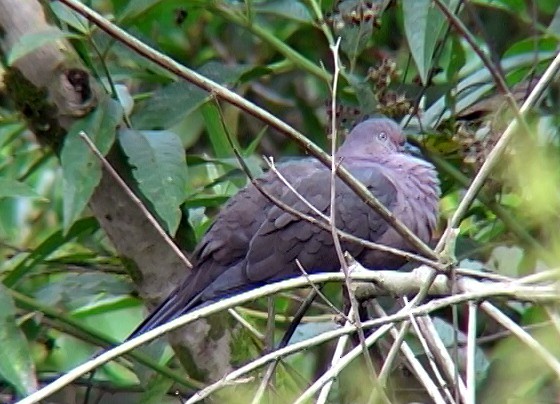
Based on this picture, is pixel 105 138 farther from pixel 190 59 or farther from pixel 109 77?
pixel 190 59

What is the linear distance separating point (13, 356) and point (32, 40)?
0.69 m

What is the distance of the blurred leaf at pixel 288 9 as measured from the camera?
10.7 feet

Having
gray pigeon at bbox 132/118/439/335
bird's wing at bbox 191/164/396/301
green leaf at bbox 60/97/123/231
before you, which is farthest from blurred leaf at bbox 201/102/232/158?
green leaf at bbox 60/97/123/231

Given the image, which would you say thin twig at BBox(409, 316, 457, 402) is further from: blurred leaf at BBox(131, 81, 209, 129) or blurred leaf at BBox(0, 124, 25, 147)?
blurred leaf at BBox(0, 124, 25, 147)

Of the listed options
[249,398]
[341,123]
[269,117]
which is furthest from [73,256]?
[269,117]

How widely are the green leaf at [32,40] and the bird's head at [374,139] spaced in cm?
94

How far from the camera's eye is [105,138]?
290cm

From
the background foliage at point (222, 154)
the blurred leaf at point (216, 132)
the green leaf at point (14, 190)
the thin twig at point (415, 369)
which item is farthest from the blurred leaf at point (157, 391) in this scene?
the thin twig at point (415, 369)

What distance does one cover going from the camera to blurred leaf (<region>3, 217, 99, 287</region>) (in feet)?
10.2

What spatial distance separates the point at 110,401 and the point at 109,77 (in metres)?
0.88

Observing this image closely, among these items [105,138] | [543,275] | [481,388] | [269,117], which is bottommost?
[481,388]

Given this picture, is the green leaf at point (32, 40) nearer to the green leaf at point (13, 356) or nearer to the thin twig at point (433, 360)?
the green leaf at point (13, 356)

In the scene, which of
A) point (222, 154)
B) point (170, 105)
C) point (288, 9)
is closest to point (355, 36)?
point (288, 9)

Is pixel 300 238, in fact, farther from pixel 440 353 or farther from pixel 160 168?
pixel 440 353
